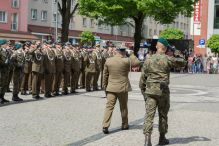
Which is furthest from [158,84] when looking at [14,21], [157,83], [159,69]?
[14,21]

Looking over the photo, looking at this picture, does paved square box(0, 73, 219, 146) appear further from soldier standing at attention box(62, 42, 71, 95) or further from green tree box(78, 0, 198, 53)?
green tree box(78, 0, 198, 53)

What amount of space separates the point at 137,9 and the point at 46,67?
19188 mm

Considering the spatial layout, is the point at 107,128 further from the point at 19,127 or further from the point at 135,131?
the point at 19,127

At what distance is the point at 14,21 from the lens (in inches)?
1828

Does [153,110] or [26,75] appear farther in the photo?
[26,75]

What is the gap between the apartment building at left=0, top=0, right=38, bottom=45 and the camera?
144ft

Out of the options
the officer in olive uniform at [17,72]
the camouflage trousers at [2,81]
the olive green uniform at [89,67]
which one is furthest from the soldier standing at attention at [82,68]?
the camouflage trousers at [2,81]

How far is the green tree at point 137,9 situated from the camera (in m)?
29.5

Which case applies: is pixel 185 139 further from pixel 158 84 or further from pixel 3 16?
pixel 3 16

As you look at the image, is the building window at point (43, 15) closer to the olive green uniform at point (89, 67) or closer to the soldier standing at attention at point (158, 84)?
the olive green uniform at point (89, 67)

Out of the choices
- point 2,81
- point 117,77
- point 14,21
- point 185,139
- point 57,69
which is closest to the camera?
point 185,139

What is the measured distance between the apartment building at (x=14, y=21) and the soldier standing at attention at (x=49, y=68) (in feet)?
98.4

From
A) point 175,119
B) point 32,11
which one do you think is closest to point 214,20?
point 32,11

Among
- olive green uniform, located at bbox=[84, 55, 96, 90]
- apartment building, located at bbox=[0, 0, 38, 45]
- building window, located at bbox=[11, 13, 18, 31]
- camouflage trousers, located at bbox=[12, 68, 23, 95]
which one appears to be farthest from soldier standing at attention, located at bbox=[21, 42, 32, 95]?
building window, located at bbox=[11, 13, 18, 31]
